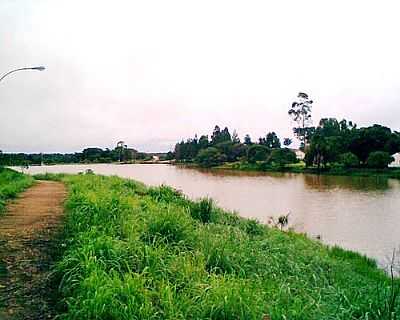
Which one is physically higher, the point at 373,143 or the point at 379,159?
the point at 373,143

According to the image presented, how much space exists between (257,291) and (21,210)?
7.11 m

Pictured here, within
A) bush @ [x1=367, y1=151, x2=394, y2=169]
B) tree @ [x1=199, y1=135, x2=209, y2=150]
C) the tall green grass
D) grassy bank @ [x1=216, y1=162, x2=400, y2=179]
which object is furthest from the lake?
tree @ [x1=199, y1=135, x2=209, y2=150]

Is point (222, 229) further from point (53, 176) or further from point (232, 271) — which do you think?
point (53, 176)

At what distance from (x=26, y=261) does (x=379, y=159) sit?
2186 inches

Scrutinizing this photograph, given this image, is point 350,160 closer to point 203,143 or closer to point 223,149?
Result: point 223,149

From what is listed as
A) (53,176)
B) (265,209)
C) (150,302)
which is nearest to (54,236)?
(150,302)

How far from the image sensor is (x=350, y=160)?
57875 millimetres

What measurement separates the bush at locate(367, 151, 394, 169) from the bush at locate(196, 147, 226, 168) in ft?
118

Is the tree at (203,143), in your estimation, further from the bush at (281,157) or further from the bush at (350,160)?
the bush at (350,160)

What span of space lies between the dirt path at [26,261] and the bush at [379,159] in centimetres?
5214

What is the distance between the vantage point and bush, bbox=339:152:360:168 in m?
57.9

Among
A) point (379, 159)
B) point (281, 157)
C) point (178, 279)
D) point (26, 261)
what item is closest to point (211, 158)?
point (281, 157)

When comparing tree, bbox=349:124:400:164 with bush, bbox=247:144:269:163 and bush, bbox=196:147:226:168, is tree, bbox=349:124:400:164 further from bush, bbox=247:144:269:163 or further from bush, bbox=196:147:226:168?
bush, bbox=196:147:226:168

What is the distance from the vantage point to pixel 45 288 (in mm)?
4625
